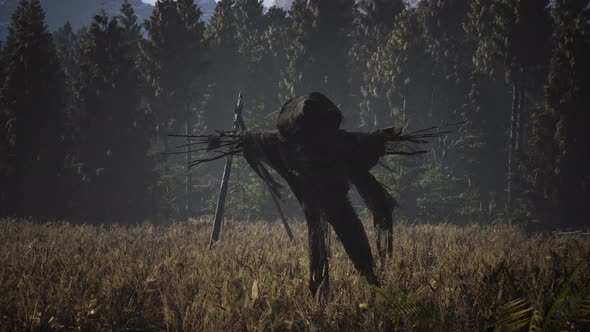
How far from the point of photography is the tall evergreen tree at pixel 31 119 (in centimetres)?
2039

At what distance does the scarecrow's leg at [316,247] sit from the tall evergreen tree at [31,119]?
21.7m

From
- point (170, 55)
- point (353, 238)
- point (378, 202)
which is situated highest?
point (170, 55)

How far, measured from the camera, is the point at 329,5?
107ft

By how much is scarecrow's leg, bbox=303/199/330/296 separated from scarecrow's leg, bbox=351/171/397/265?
0.49 meters

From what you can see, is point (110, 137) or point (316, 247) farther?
point (110, 137)

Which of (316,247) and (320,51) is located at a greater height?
(320,51)

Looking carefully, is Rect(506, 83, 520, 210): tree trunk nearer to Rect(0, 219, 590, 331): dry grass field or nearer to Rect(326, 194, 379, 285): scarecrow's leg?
Rect(0, 219, 590, 331): dry grass field

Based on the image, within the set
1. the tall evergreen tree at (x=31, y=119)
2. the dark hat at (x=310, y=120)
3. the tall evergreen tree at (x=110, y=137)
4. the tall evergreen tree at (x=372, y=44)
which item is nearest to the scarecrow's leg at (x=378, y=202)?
the dark hat at (x=310, y=120)

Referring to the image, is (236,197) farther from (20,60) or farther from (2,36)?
(2,36)

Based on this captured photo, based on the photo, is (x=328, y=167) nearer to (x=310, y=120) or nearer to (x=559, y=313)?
(x=310, y=120)

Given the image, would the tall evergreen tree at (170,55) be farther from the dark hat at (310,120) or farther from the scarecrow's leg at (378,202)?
the scarecrow's leg at (378,202)

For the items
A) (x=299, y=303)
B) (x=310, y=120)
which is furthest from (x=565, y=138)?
(x=299, y=303)

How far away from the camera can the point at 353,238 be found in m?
3.53

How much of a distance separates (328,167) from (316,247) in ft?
2.63
